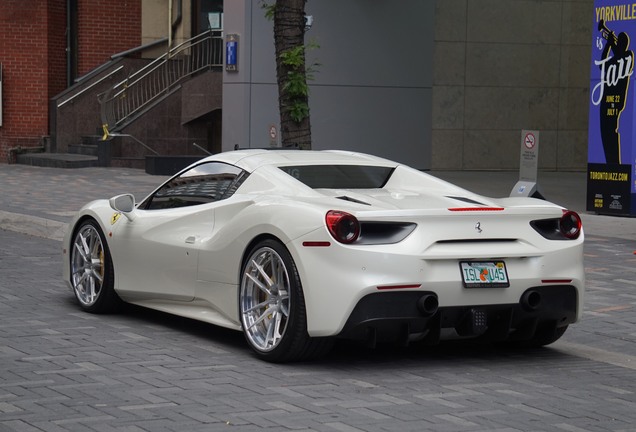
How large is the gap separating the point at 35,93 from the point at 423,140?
963cm

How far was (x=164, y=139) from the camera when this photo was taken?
2747 cm

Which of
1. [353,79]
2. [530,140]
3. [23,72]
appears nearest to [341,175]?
[530,140]

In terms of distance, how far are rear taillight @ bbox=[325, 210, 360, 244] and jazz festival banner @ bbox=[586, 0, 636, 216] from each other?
10764mm

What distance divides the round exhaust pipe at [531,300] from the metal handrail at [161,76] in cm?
2075

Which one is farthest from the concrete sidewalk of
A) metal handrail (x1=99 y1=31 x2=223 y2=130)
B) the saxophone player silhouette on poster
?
metal handrail (x1=99 y1=31 x2=223 y2=130)

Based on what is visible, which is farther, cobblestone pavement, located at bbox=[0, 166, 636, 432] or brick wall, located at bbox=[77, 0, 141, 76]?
brick wall, located at bbox=[77, 0, 141, 76]

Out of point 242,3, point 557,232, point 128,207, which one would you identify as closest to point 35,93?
point 242,3

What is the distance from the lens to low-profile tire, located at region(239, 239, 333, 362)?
22.7ft

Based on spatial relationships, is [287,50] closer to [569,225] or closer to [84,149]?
[569,225]

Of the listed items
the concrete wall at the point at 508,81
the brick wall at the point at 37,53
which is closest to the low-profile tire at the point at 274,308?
the concrete wall at the point at 508,81

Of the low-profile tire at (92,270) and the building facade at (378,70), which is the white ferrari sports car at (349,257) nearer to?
the low-profile tire at (92,270)

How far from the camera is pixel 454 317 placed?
698 cm

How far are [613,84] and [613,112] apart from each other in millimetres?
399

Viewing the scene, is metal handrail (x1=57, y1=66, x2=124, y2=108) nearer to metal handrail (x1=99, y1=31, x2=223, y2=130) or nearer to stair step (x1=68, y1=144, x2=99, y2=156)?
metal handrail (x1=99, y1=31, x2=223, y2=130)
